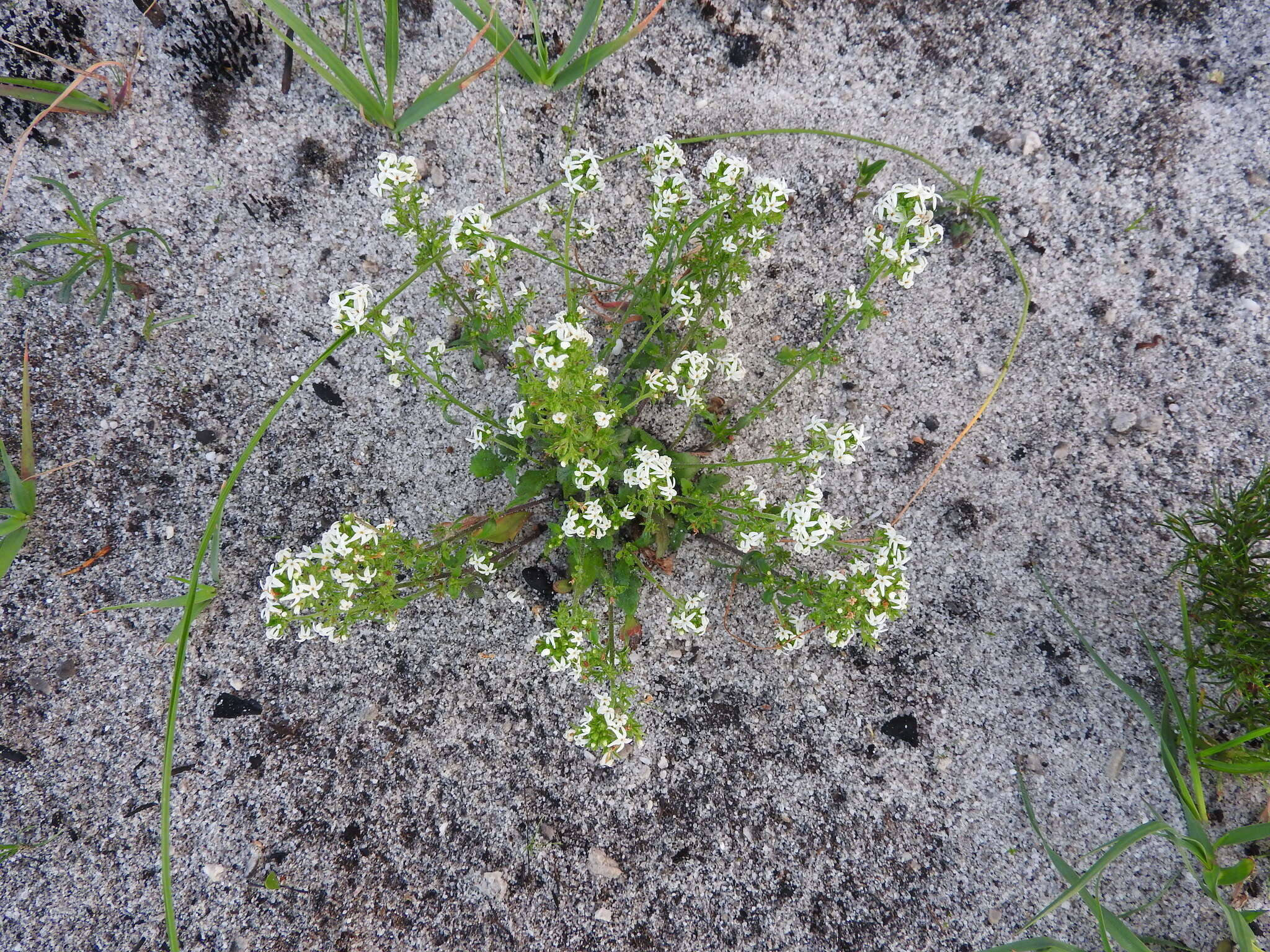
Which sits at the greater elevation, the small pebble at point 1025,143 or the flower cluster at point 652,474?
the small pebble at point 1025,143

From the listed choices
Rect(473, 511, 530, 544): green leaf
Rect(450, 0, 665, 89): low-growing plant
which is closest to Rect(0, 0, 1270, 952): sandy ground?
Rect(450, 0, 665, 89): low-growing plant

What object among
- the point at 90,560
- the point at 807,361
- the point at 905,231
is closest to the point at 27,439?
→ the point at 90,560

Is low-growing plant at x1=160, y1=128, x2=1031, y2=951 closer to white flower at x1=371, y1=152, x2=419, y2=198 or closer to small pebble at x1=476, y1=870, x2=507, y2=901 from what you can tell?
white flower at x1=371, y1=152, x2=419, y2=198

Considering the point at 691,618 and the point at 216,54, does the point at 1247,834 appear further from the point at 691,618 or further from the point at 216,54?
the point at 216,54

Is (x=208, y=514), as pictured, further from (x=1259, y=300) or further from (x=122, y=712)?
(x=1259, y=300)

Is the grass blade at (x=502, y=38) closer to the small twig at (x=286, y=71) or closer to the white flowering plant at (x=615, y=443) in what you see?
the white flowering plant at (x=615, y=443)

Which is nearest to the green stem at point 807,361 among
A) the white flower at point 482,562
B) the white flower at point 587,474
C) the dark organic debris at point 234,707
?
the white flower at point 587,474
